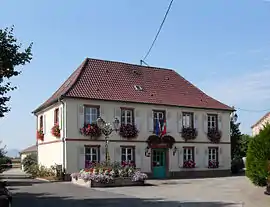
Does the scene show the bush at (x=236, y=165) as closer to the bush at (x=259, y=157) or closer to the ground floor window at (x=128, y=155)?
the ground floor window at (x=128, y=155)

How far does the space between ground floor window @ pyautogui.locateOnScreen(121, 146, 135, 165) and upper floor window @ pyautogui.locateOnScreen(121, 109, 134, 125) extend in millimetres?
1782

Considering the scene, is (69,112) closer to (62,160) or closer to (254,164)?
(62,160)

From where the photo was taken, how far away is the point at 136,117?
31.4 meters

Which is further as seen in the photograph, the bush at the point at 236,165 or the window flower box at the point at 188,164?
the bush at the point at 236,165

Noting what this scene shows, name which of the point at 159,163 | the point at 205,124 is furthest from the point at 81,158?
the point at 205,124

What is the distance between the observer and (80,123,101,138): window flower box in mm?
28953

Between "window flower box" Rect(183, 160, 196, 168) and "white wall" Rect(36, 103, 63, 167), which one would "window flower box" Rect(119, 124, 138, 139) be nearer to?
"white wall" Rect(36, 103, 63, 167)

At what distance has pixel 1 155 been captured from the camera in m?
13.2

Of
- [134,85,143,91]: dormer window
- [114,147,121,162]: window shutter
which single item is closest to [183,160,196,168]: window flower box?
[114,147,121,162]: window shutter

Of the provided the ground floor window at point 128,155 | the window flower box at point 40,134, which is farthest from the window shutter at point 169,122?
the window flower box at point 40,134

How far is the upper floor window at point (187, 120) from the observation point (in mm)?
33688

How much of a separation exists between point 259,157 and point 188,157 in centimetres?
1705

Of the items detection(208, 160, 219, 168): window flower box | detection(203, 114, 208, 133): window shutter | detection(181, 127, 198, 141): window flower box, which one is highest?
detection(203, 114, 208, 133): window shutter

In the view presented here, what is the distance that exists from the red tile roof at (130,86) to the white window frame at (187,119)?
0.73 m
